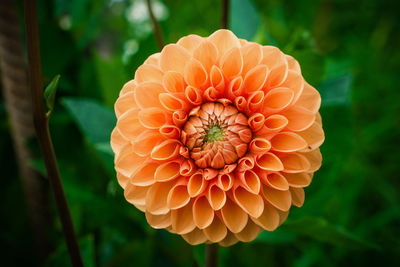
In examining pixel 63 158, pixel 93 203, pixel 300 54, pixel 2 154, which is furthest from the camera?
pixel 2 154

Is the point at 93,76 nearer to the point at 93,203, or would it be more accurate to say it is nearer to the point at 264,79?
the point at 93,203

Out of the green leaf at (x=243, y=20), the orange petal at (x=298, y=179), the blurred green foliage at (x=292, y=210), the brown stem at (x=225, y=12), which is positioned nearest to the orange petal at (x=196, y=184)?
the orange petal at (x=298, y=179)

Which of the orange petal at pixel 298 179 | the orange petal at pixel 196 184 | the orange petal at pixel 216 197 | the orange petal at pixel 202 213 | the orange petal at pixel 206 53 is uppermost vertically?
the orange petal at pixel 206 53

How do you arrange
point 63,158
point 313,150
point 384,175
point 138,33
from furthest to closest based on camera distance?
1. point 138,33
2. point 384,175
3. point 63,158
4. point 313,150

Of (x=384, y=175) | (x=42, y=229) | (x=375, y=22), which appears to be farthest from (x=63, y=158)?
(x=375, y=22)

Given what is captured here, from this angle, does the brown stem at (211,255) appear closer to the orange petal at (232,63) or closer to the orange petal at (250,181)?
the orange petal at (250,181)

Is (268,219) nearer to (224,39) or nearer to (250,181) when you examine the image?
(250,181)
